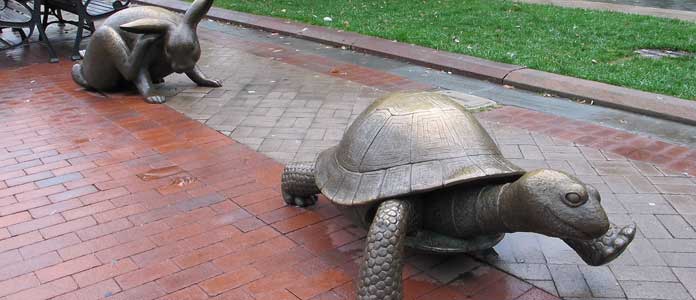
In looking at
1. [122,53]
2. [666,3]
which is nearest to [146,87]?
[122,53]

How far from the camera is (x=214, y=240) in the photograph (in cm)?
350

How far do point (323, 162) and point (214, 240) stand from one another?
0.77 m

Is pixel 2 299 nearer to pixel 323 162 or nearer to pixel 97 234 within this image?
pixel 97 234

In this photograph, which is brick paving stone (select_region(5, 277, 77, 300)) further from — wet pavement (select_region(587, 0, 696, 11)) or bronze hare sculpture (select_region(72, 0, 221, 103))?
wet pavement (select_region(587, 0, 696, 11))

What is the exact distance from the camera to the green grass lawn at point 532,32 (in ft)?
23.0

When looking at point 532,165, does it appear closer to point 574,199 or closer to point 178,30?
point 574,199

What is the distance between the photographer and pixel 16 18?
875 cm

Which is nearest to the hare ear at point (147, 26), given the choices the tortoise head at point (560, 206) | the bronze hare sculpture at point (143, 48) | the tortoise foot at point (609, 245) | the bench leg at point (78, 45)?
the bronze hare sculpture at point (143, 48)

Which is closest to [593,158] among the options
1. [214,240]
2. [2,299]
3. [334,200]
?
[334,200]

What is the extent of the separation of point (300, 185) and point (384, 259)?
1.18m

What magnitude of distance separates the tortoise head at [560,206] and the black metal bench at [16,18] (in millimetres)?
8024

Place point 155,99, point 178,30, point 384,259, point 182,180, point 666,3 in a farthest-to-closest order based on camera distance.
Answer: point 666,3
point 155,99
point 178,30
point 182,180
point 384,259

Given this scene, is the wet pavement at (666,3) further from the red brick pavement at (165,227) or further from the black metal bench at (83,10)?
the red brick pavement at (165,227)

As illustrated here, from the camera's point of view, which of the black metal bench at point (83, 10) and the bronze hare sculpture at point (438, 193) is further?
the black metal bench at point (83, 10)
